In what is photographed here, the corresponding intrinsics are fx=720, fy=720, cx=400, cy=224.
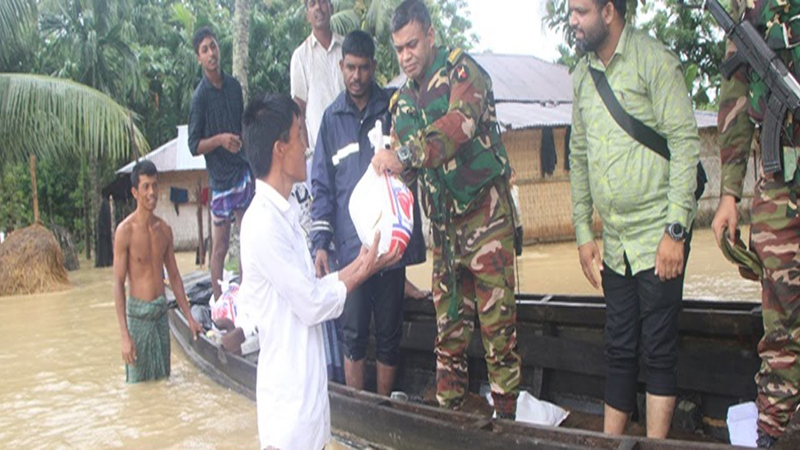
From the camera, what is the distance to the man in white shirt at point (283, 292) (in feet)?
7.25

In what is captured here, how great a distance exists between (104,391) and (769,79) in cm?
505

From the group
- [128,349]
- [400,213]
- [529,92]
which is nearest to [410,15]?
[400,213]

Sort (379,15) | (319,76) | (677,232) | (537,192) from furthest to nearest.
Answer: (379,15), (537,192), (319,76), (677,232)

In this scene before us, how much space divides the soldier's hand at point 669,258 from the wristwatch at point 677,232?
0.01 m

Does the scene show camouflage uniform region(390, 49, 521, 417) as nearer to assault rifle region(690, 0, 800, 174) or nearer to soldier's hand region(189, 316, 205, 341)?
assault rifle region(690, 0, 800, 174)

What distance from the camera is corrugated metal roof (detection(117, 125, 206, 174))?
19422 mm

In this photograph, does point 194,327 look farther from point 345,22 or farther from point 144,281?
point 345,22

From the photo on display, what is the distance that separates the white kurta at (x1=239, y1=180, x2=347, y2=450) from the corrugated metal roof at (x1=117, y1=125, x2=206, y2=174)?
17.6m

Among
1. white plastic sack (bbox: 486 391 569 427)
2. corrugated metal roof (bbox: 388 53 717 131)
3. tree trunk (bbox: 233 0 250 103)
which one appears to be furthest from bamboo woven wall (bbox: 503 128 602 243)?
white plastic sack (bbox: 486 391 569 427)

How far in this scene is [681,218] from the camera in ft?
8.82

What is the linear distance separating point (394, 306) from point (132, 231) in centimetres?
256

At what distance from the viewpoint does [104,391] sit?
557 centimetres

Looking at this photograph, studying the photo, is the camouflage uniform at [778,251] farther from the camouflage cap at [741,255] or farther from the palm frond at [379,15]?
the palm frond at [379,15]

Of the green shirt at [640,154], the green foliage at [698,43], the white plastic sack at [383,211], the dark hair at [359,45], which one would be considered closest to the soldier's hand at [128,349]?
the dark hair at [359,45]
